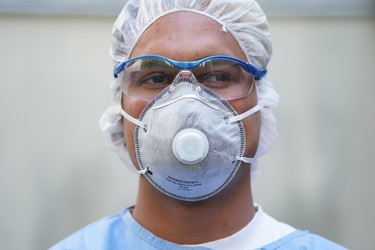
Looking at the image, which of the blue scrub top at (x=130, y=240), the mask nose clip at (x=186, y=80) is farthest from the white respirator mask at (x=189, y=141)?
the blue scrub top at (x=130, y=240)

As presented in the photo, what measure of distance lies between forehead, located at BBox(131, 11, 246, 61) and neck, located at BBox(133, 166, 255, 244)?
40 centimetres

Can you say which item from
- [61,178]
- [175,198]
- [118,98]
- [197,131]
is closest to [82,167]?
[61,178]

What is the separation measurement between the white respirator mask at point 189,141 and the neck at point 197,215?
69 mm

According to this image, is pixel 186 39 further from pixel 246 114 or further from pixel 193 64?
pixel 246 114

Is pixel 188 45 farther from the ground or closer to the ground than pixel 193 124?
farther from the ground

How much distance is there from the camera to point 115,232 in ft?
5.68

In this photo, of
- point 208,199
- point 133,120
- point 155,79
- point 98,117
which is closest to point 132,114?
point 133,120

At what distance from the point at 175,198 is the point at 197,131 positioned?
0.25 metres

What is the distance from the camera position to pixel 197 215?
1.63m

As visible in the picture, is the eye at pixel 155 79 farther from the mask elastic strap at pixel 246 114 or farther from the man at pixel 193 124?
the mask elastic strap at pixel 246 114

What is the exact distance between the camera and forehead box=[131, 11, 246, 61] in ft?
5.24

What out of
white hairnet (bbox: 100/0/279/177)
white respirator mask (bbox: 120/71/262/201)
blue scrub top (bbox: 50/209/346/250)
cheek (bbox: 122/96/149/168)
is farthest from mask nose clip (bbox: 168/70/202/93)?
blue scrub top (bbox: 50/209/346/250)

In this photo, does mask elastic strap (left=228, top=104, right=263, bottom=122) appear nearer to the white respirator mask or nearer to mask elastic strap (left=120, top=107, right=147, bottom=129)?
the white respirator mask

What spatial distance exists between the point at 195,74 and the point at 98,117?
1055mm
